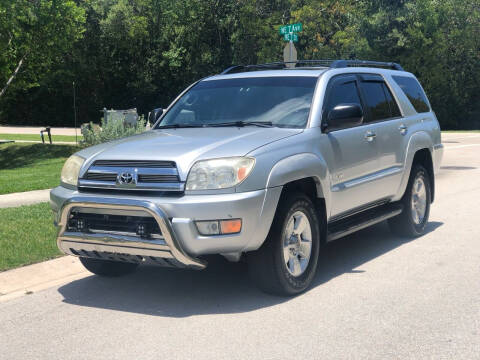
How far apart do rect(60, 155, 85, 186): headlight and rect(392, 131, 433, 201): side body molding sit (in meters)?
3.60

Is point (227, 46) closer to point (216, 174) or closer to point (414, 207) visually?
point (414, 207)

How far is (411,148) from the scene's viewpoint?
7.72 m

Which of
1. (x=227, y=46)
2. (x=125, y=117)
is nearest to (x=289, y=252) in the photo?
(x=125, y=117)

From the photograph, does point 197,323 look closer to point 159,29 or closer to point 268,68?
point 268,68

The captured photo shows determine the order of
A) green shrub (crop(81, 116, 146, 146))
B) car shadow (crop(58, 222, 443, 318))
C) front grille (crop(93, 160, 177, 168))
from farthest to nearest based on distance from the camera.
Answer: green shrub (crop(81, 116, 146, 146)) → car shadow (crop(58, 222, 443, 318)) → front grille (crop(93, 160, 177, 168))

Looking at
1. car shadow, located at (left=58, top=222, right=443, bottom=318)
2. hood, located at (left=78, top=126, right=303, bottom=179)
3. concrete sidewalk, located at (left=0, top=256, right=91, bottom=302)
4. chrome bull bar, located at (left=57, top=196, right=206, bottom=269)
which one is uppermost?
hood, located at (left=78, top=126, right=303, bottom=179)

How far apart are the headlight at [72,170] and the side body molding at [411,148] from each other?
11.8 ft

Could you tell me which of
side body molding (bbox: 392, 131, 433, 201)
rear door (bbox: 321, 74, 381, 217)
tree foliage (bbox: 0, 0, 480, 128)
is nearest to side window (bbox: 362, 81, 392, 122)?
rear door (bbox: 321, 74, 381, 217)

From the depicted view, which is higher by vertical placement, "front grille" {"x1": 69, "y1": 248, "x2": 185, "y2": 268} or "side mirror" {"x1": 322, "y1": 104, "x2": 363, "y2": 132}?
"side mirror" {"x1": 322, "y1": 104, "x2": 363, "y2": 132}

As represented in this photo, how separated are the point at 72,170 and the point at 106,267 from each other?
1171mm

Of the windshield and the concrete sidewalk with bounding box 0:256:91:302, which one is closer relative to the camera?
the concrete sidewalk with bounding box 0:256:91:302

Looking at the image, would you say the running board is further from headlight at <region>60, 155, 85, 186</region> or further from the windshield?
headlight at <region>60, 155, 85, 186</region>

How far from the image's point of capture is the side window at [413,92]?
8156mm

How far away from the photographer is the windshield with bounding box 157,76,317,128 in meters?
6.26
